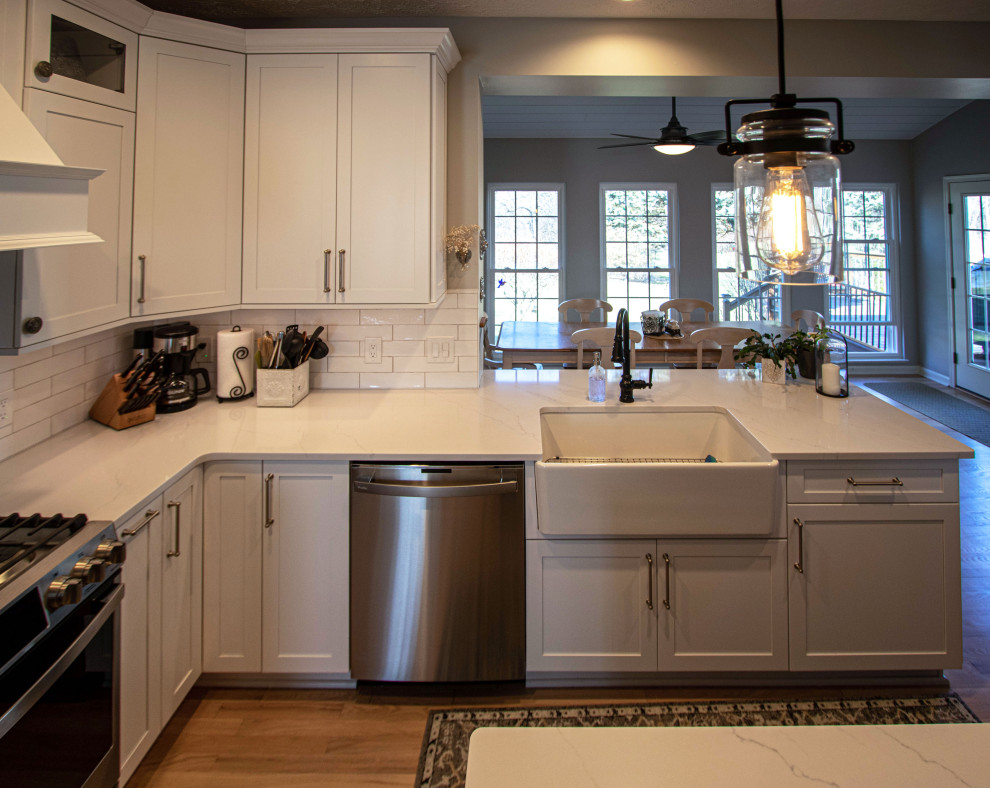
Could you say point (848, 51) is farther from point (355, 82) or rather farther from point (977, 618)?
point (977, 618)

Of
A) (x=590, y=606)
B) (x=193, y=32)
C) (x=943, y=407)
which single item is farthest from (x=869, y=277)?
(x=193, y=32)

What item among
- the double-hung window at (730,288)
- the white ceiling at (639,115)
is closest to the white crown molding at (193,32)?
the white ceiling at (639,115)

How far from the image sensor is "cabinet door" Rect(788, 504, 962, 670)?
239 centimetres

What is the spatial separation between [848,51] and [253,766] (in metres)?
3.47

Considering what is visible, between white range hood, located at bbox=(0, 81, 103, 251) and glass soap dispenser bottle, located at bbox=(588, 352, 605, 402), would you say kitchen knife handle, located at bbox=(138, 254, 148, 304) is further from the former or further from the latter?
glass soap dispenser bottle, located at bbox=(588, 352, 605, 402)

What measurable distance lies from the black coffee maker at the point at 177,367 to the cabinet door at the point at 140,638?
33.3 inches

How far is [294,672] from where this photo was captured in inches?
97.4

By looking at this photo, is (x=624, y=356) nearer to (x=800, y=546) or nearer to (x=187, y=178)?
(x=800, y=546)

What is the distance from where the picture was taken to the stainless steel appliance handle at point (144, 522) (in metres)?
1.85

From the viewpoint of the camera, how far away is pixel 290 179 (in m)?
2.82

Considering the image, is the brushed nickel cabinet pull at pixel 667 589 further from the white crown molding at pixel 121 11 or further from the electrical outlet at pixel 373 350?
the white crown molding at pixel 121 11

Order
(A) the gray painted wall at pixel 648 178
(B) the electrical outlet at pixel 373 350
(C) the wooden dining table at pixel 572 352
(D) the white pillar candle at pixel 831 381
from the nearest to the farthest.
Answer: (D) the white pillar candle at pixel 831 381 < (B) the electrical outlet at pixel 373 350 < (C) the wooden dining table at pixel 572 352 < (A) the gray painted wall at pixel 648 178

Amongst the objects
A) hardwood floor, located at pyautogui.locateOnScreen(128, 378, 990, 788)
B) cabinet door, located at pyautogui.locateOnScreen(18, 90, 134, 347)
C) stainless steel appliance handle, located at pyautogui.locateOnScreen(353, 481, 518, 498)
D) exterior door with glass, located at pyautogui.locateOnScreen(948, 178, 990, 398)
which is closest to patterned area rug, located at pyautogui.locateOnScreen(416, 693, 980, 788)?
hardwood floor, located at pyautogui.locateOnScreen(128, 378, 990, 788)

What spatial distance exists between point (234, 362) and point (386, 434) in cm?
82
